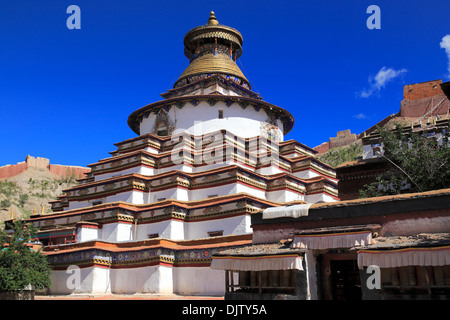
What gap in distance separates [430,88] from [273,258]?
46.5 m

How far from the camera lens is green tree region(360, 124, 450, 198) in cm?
1797

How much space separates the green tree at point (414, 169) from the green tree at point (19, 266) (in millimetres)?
13583

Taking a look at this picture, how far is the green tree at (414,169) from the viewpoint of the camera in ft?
59.0

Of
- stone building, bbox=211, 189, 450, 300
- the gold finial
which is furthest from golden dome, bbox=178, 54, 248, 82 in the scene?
stone building, bbox=211, 189, 450, 300

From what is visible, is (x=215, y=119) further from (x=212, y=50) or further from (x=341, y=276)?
(x=341, y=276)

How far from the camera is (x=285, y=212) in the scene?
13109mm

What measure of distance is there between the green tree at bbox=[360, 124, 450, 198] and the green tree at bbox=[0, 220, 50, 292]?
44.6 ft

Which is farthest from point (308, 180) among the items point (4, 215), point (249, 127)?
point (4, 215)

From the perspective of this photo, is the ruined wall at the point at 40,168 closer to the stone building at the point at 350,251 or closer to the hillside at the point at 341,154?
the hillside at the point at 341,154

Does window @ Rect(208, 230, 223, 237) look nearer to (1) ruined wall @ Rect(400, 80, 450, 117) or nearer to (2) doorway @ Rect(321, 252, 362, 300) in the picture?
(2) doorway @ Rect(321, 252, 362, 300)

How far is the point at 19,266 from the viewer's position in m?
15.3

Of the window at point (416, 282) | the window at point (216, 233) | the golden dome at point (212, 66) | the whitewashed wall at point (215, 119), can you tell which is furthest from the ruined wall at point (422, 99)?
the window at point (416, 282)

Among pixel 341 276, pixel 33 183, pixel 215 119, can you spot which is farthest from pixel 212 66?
pixel 33 183

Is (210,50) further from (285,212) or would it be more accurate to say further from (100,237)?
(285,212)
